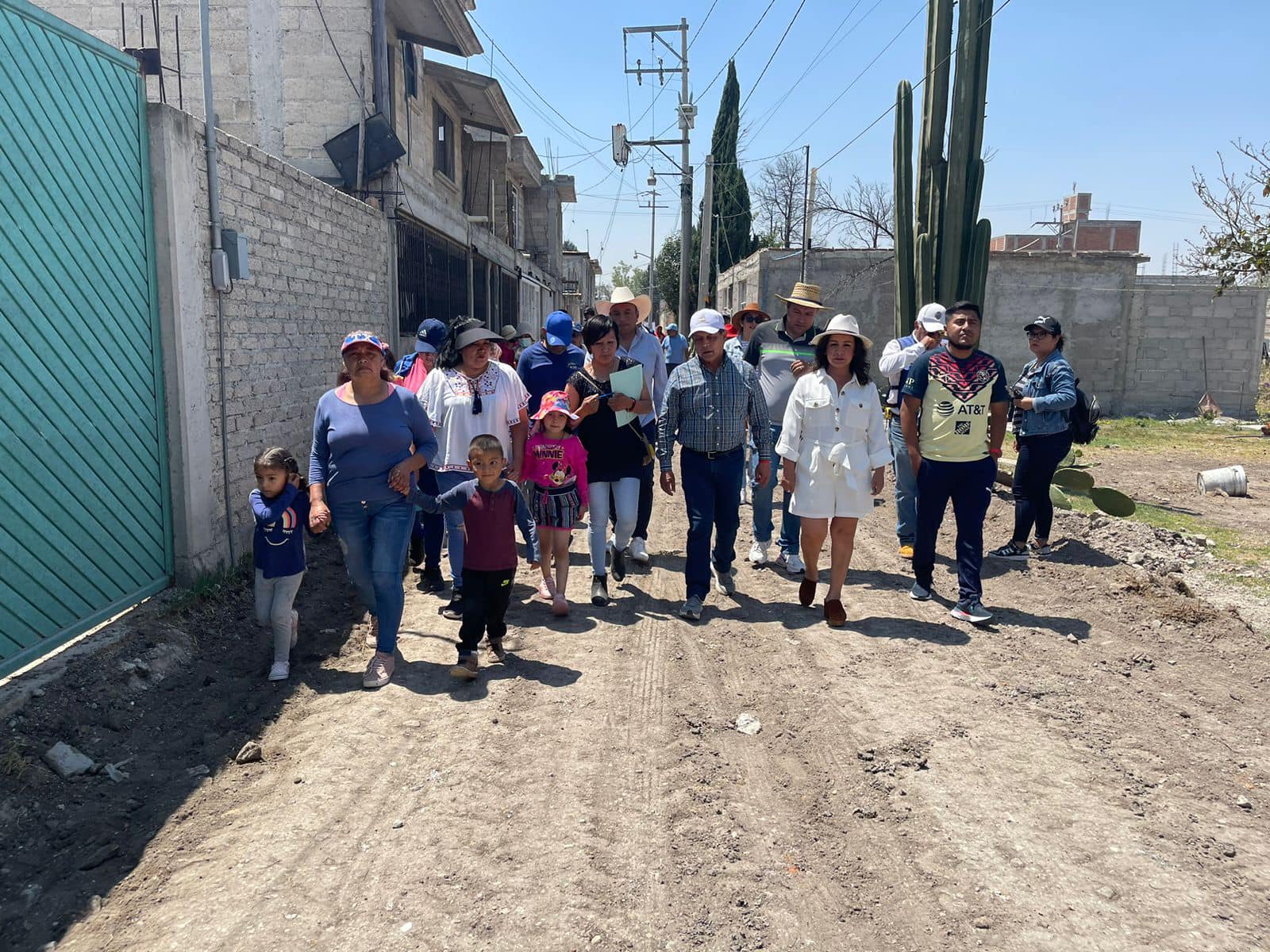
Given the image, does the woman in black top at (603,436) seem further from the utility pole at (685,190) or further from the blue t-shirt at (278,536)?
the utility pole at (685,190)

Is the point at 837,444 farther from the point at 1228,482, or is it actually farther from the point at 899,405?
the point at 1228,482

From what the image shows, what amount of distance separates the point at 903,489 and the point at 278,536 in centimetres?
488

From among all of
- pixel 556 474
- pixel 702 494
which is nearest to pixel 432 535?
pixel 556 474

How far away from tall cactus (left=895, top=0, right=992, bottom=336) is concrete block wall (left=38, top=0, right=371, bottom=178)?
7.05 metres

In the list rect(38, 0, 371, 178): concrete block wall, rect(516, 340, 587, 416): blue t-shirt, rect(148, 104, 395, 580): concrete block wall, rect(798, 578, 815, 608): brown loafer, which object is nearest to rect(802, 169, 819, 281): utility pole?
rect(38, 0, 371, 178): concrete block wall

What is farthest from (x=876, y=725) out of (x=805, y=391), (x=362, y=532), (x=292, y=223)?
(x=292, y=223)

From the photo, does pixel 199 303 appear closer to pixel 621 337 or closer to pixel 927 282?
pixel 621 337

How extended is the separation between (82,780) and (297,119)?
9610 millimetres

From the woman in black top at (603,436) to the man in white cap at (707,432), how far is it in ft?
0.77

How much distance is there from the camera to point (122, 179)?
203 inches

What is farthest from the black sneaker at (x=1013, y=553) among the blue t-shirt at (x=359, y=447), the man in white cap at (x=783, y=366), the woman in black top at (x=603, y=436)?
the blue t-shirt at (x=359, y=447)

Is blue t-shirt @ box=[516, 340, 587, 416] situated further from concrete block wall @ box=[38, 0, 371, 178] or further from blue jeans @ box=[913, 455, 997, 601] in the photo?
concrete block wall @ box=[38, 0, 371, 178]

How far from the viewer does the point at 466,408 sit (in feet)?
18.3

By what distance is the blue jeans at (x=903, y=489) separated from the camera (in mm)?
7227
